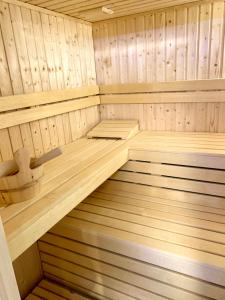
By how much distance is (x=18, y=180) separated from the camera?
1267mm

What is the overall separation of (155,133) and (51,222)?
5.94ft

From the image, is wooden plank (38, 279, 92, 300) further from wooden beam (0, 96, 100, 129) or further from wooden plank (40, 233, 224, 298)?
wooden beam (0, 96, 100, 129)

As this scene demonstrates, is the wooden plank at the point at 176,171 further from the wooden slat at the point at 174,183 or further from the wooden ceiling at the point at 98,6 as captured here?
the wooden ceiling at the point at 98,6

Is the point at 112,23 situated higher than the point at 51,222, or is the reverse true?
the point at 112,23

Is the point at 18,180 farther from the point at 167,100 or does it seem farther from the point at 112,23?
the point at 112,23

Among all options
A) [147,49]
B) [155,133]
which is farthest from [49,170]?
[147,49]

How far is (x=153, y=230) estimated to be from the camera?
6.03 feet

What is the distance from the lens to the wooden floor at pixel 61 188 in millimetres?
1229

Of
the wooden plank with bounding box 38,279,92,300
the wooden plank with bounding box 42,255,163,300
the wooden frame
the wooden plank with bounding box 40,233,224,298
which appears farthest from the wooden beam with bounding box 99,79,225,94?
the wooden plank with bounding box 38,279,92,300

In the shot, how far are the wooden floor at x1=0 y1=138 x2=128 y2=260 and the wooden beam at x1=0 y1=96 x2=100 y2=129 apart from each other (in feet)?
1.33

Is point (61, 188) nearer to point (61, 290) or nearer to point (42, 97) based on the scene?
point (42, 97)

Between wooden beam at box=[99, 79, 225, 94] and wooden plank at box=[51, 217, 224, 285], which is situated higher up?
wooden beam at box=[99, 79, 225, 94]

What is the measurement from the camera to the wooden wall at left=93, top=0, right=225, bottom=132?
2.48m

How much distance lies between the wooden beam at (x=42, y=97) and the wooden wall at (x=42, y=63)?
0.21ft
